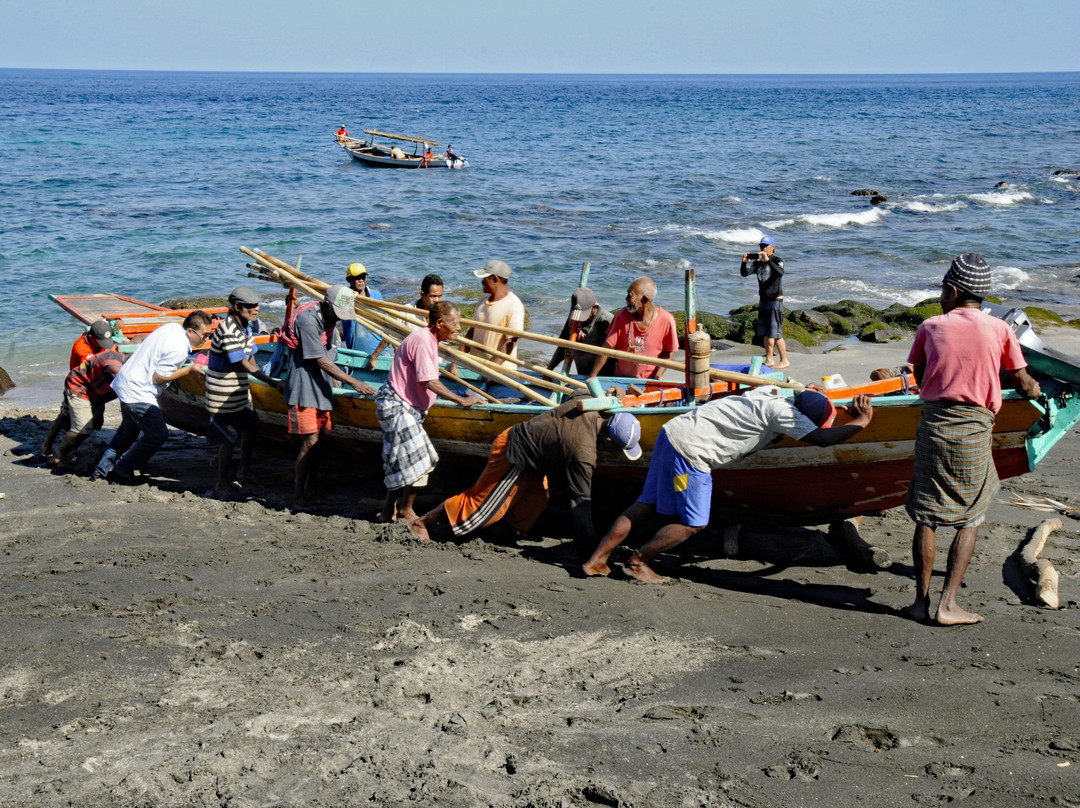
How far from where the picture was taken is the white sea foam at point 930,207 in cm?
2734

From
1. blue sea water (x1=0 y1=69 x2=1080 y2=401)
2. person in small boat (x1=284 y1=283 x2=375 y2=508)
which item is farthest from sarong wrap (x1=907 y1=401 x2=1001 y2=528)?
blue sea water (x1=0 y1=69 x2=1080 y2=401)

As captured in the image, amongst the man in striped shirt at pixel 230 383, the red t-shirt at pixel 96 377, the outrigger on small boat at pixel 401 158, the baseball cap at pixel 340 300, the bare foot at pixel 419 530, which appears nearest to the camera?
the bare foot at pixel 419 530

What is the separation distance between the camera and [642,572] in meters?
5.53

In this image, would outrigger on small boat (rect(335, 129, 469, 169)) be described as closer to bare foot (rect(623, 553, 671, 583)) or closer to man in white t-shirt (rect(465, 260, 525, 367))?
man in white t-shirt (rect(465, 260, 525, 367))

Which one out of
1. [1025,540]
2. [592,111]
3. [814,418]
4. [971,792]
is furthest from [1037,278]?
[592,111]

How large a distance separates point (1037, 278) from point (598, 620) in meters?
16.2

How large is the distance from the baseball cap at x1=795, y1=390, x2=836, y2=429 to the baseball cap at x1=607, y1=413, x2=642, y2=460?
995mm

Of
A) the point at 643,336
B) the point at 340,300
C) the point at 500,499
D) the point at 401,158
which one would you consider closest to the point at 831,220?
the point at 401,158

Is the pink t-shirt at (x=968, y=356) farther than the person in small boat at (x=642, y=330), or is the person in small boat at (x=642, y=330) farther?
the person in small boat at (x=642, y=330)

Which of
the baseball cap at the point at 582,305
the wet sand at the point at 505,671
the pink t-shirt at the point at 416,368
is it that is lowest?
the wet sand at the point at 505,671

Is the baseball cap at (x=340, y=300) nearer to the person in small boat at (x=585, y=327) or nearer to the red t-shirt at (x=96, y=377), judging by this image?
the person in small boat at (x=585, y=327)

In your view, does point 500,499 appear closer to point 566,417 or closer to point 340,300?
point 566,417

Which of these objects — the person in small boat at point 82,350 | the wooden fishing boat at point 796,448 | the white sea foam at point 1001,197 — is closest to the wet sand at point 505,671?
the wooden fishing boat at point 796,448

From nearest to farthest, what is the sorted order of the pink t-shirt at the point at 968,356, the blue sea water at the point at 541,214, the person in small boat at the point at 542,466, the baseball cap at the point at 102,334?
the pink t-shirt at the point at 968,356 < the person in small boat at the point at 542,466 < the baseball cap at the point at 102,334 < the blue sea water at the point at 541,214
